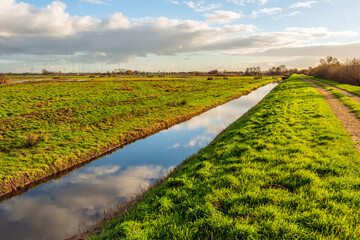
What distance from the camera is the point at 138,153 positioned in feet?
56.5

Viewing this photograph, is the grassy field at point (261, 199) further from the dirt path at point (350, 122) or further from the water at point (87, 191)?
the water at point (87, 191)

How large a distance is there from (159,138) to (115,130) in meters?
4.60

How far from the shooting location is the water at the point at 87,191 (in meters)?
9.12

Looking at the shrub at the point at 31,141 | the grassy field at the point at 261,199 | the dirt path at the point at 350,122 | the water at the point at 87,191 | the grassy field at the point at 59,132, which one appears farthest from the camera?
the shrub at the point at 31,141

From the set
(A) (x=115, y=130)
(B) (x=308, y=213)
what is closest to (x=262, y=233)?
(B) (x=308, y=213)

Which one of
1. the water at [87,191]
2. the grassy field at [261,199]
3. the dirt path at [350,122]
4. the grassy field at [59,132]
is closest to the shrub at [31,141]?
the grassy field at [59,132]

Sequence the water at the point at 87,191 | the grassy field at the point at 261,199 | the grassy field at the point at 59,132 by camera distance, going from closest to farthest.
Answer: the grassy field at the point at 261,199 < the water at the point at 87,191 < the grassy field at the point at 59,132

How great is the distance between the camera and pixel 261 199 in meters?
6.42

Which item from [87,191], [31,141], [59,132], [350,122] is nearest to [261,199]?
[87,191]

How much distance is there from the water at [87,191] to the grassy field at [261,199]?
343 cm

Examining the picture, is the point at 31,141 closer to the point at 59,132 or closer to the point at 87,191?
the point at 59,132

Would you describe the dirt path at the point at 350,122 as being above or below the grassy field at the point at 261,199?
above

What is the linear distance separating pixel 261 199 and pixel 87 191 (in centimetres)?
977

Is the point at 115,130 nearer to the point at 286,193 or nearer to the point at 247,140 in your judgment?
the point at 247,140
